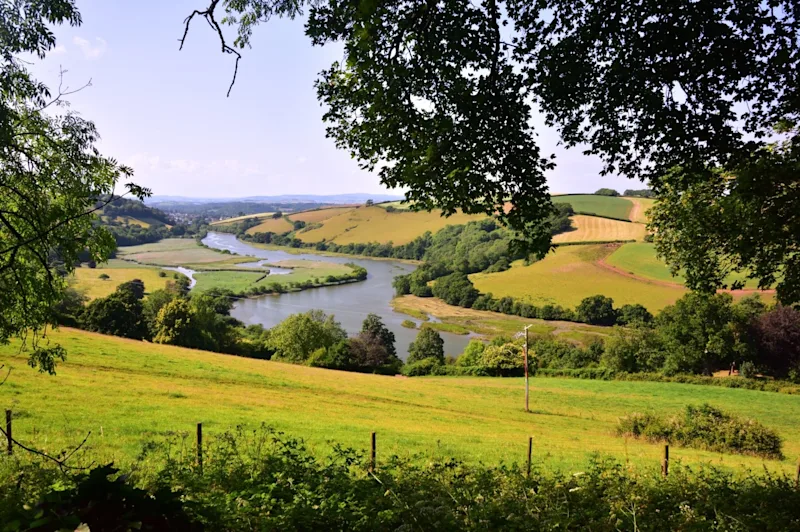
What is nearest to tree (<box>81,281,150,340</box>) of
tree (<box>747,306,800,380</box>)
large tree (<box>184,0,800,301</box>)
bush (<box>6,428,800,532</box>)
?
bush (<box>6,428,800,532</box>)

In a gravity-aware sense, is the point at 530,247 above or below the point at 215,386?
above

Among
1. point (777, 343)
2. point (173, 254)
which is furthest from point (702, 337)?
point (173, 254)

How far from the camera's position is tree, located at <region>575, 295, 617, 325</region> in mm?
64750

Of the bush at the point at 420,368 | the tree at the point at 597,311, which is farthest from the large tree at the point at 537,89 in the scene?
the tree at the point at 597,311

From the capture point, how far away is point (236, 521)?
4293mm

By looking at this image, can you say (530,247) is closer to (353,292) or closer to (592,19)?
(592,19)

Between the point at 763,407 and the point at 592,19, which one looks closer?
the point at 592,19

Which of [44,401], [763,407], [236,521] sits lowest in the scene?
[763,407]

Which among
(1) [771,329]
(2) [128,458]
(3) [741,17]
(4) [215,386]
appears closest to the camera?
(3) [741,17]

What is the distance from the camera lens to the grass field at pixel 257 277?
87.9 meters

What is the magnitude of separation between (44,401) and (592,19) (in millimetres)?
18397

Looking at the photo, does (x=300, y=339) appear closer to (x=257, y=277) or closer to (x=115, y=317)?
(x=115, y=317)

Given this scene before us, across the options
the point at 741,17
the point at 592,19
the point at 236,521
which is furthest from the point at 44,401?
the point at 741,17

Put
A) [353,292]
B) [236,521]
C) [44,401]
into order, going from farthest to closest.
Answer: [353,292], [44,401], [236,521]
